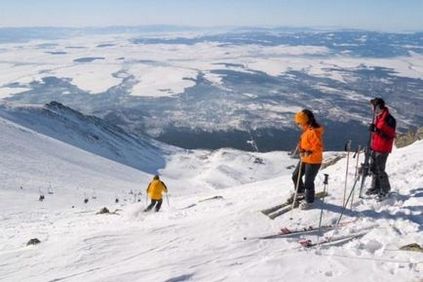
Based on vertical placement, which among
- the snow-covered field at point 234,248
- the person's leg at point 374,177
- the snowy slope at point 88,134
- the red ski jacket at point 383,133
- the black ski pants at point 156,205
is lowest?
the snowy slope at point 88,134

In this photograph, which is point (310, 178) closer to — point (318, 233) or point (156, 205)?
point (318, 233)

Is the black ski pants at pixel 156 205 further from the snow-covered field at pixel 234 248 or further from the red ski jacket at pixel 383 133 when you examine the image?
the red ski jacket at pixel 383 133

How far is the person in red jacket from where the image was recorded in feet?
38.9

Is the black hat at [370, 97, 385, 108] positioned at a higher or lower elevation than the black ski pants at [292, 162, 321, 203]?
higher

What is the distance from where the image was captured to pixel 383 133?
474 inches

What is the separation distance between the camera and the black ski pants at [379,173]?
485 inches

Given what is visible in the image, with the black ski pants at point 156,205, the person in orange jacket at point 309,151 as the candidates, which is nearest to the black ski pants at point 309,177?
the person in orange jacket at point 309,151

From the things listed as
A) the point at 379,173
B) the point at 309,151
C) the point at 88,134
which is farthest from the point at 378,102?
the point at 88,134

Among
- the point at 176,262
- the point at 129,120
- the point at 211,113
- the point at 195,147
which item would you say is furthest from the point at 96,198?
the point at 211,113

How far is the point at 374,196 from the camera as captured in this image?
12.4 m

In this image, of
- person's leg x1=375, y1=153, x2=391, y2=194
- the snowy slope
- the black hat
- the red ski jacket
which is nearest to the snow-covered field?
person's leg x1=375, y1=153, x2=391, y2=194

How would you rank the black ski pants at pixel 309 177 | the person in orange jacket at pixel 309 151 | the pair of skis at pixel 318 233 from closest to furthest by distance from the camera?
the pair of skis at pixel 318 233, the person in orange jacket at pixel 309 151, the black ski pants at pixel 309 177

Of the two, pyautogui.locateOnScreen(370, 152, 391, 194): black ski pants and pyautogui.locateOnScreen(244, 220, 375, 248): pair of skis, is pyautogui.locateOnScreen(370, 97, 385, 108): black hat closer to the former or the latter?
pyautogui.locateOnScreen(370, 152, 391, 194): black ski pants

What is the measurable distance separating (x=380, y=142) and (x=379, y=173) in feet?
2.51
